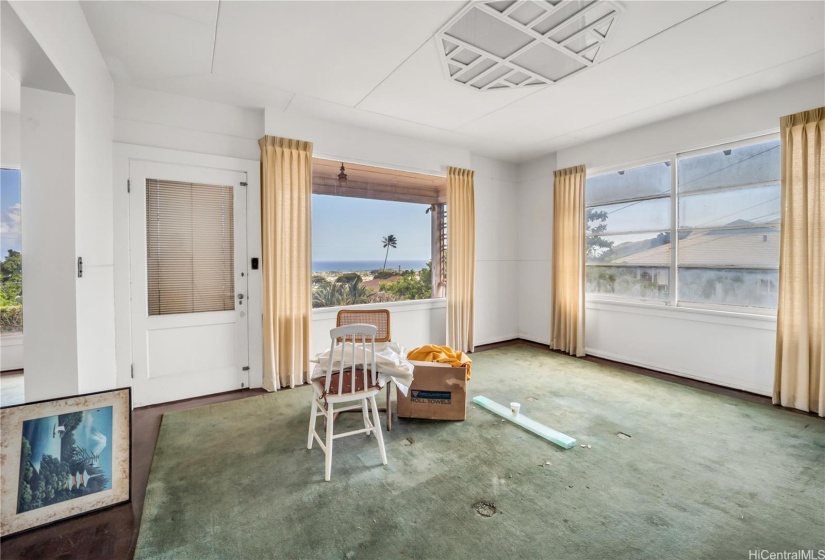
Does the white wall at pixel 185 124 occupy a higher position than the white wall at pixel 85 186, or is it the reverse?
the white wall at pixel 185 124

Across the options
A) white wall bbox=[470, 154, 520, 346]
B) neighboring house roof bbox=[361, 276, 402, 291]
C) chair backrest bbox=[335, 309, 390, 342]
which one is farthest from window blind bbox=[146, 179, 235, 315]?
white wall bbox=[470, 154, 520, 346]

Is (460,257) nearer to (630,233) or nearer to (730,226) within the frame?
(630,233)

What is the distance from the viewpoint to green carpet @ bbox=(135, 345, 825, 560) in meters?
1.77

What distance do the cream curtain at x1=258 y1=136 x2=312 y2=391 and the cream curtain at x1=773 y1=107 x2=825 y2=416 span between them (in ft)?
14.9

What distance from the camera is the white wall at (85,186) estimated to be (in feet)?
6.26

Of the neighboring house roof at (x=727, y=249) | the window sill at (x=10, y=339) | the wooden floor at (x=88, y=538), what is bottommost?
the wooden floor at (x=88, y=538)

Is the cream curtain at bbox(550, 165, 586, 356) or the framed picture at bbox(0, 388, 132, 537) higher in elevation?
the cream curtain at bbox(550, 165, 586, 356)

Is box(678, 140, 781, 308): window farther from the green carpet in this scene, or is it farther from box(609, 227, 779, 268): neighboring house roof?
the green carpet

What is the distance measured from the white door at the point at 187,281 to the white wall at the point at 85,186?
330 mm

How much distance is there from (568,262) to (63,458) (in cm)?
534

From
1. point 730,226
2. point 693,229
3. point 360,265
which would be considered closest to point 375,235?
point 360,265

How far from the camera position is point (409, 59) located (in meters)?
2.87

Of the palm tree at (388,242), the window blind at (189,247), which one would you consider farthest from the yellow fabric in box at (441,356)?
the window blind at (189,247)

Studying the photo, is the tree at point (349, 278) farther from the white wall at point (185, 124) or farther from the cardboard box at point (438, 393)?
the cardboard box at point (438, 393)
